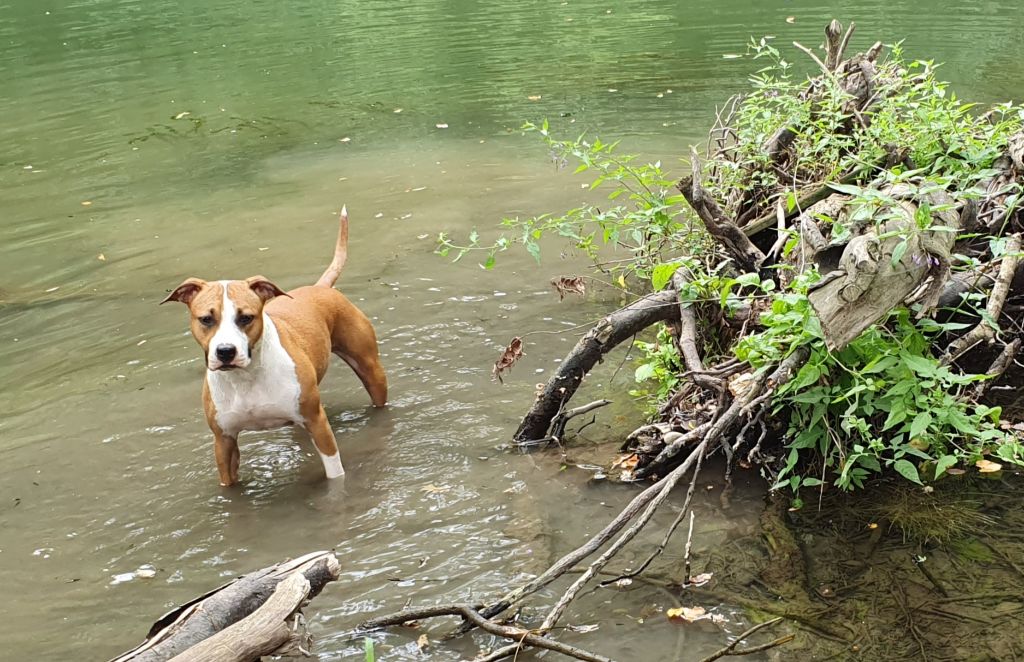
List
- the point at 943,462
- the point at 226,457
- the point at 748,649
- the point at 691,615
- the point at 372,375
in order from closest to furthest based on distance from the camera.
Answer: the point at 748,649 → the point at 691,615 → the point at 943,462 → the point at 226,457 → the point at 372,375

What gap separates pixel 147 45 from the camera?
20578 mm

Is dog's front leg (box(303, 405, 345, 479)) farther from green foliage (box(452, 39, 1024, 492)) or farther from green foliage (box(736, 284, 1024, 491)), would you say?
green foliage (box(736, 284, 1024, 491))

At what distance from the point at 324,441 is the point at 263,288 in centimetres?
91

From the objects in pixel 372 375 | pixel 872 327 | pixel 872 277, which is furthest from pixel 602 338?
pixel 372 375

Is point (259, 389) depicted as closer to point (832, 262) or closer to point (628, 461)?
point (628, 461)

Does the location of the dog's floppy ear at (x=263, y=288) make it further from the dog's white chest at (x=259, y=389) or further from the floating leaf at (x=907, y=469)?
the floating leaf at (x=907, y=469)

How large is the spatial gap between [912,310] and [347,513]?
3015 millimetres

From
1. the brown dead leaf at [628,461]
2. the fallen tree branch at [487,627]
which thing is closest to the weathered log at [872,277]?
the brown dead leaf at [628,461]

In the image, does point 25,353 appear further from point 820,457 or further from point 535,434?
point 820,457

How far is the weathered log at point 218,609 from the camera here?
3.26 metres

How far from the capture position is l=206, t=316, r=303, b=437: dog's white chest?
502 centimetres

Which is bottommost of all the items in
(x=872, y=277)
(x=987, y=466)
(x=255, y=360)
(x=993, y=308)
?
(x=987, y=466)

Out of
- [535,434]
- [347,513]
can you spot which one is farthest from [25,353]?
[535,434]

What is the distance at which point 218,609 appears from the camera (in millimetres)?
3424
